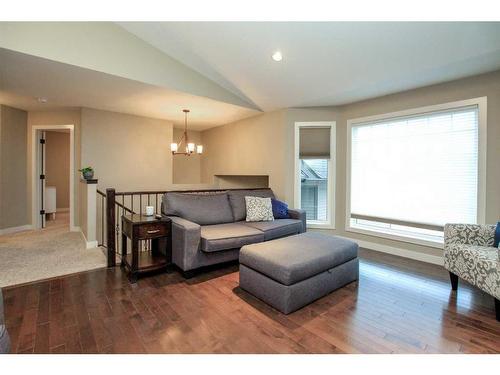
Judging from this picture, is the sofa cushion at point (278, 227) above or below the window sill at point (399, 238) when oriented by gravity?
above

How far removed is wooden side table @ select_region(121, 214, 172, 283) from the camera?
8.96 feet

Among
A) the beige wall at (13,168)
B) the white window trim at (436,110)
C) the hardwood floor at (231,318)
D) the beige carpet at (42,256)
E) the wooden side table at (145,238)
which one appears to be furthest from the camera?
the beige wall at (13,168)

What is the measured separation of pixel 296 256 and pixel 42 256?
3.56 m

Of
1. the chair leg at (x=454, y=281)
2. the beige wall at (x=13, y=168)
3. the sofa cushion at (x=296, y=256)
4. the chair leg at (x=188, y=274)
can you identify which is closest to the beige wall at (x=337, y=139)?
the chair leg at (x=454, y=281)

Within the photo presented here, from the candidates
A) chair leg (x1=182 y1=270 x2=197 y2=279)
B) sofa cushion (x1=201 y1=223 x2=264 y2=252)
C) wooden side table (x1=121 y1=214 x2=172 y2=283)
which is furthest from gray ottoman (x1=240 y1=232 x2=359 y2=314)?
wooden side table (x1=121 y1=214 x2=172 y2=283)

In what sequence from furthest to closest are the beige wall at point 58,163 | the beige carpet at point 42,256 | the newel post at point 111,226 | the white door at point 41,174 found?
the beige wall at point 58,163
the white door at point 41,174
the newel post at point 111,226
the beige carpet at point 42,256

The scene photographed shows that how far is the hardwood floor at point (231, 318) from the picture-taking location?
1.69 metres

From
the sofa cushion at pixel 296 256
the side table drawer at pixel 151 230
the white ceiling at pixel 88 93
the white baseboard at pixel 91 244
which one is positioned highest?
the white ceiling at pixel 88 93

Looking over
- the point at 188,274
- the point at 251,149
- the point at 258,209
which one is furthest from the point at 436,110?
the point at 188,274

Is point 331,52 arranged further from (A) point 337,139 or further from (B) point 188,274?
(B) point 188,274

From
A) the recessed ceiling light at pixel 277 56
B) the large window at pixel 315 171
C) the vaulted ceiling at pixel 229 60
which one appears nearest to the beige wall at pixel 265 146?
the large window at pixel 315 171

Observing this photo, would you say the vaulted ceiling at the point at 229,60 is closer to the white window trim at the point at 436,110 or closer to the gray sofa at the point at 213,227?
the white window trim at the point at 436,110

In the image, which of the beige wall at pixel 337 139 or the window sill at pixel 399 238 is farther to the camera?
the window sill at pixel 399 238

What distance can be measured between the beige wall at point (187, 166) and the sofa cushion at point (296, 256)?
4938 mm
